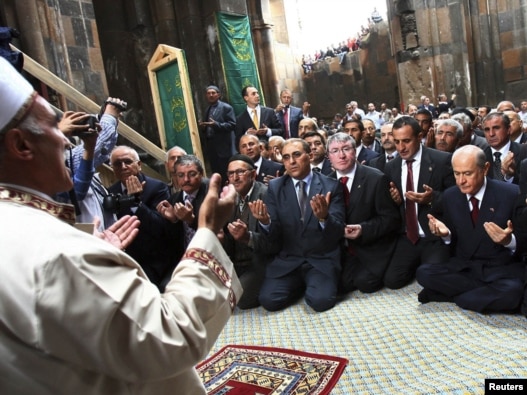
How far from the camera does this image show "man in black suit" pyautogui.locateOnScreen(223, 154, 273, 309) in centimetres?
393

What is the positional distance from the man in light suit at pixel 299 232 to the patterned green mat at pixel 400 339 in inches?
7.9

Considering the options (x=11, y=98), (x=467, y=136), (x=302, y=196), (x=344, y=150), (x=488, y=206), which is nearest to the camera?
(x=11, y=98)

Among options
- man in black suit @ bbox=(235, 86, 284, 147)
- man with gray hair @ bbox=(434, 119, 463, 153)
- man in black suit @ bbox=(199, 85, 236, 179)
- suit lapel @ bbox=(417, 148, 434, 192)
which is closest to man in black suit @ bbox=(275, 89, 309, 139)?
man in black suit @ bbox=(235, 86, 284, 147)

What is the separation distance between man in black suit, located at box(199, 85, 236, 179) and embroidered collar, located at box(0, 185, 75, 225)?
213 inches

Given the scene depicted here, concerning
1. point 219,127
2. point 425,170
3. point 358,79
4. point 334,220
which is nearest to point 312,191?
point 334,220

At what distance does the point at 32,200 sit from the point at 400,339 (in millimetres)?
2441

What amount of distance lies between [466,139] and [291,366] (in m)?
3.62

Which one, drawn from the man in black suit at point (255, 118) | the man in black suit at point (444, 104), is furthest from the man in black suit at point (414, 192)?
the man in black suit at point (444, 104)

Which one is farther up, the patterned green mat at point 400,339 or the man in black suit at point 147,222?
the man in black suit at point 147,222

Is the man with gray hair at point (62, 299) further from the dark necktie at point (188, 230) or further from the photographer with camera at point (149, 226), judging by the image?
the dark necktie at point (188, 230)

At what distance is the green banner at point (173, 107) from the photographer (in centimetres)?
608

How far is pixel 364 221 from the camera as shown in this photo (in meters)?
4.01

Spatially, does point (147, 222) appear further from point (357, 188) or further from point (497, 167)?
point (497, 167)

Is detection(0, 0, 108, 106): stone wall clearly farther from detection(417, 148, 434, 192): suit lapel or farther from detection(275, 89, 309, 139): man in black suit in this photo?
detection(417, 148, 434, 192): suit lapel
